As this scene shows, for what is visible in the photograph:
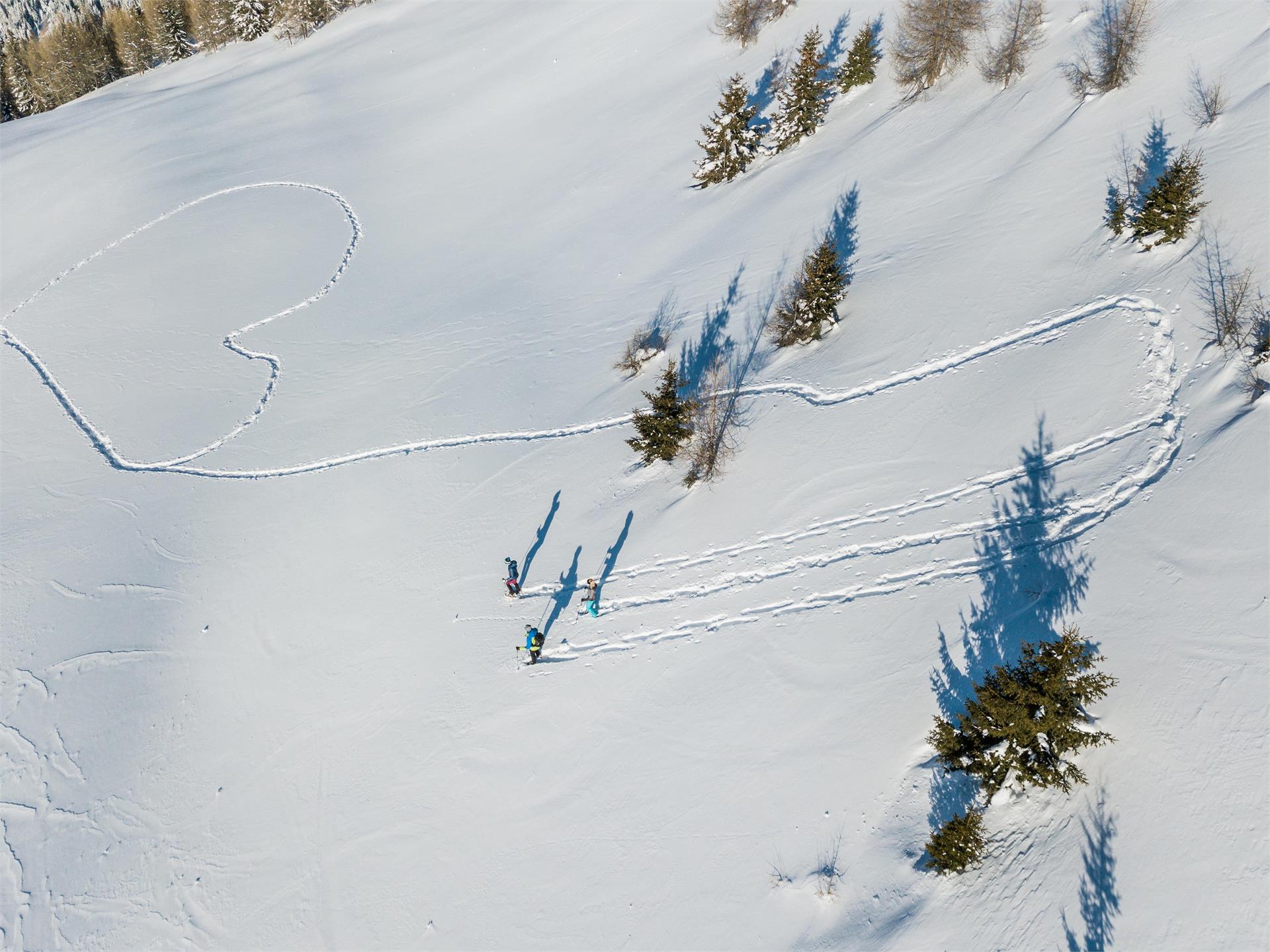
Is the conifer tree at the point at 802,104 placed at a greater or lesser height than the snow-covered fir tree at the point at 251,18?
lesser

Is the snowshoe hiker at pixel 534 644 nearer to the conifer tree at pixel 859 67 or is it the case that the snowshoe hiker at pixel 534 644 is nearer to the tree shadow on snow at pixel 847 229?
the tree shadow on snow at pixel 847 229

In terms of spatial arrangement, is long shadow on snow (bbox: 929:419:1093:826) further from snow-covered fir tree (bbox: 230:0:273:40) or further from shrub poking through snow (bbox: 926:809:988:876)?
snow-covered fir tree (bbox: 230:0:273:40)

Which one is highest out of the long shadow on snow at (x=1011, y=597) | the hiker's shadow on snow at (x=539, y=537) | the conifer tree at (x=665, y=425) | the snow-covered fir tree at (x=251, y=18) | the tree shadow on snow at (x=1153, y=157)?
the snow-covered fir tree at (x=251, y=18)

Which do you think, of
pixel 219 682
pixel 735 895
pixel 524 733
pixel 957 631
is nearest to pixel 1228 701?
pixel 957 631

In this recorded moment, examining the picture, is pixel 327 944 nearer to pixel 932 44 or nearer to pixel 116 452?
pixel 116 452

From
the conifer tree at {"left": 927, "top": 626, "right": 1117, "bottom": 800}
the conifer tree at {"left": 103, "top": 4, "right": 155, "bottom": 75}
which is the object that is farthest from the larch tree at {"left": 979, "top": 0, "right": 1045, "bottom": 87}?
the conifer tree at {"left": 103, "top": 4, "right": 155, "bottom": 75}

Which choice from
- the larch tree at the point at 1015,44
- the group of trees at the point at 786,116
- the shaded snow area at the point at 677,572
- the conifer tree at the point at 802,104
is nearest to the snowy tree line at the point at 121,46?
the shaded snow area at the point at 677,572
